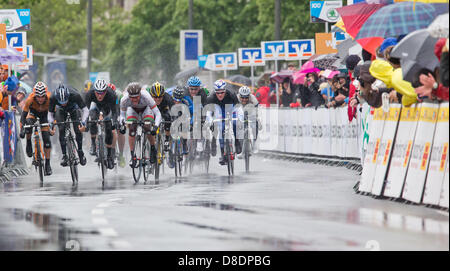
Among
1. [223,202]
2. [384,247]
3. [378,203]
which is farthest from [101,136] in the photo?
[384,247]

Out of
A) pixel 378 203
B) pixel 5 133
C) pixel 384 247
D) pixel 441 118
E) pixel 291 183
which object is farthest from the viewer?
pixel 5 133

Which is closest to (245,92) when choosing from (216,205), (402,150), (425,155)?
(216,205)

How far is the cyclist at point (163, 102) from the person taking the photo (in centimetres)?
2333

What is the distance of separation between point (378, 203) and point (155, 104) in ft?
23.4

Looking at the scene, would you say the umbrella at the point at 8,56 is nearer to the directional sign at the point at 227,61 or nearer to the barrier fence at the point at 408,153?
the barrier fence at the point at 408,153

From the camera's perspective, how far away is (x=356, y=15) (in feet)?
72.0

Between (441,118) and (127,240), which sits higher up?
(441,118)

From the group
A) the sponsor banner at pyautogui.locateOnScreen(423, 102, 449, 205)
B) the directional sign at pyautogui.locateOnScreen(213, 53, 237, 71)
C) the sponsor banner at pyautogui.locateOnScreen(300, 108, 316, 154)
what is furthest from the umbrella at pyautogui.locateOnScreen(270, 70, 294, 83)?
the sponsor banner at pyautogui.locateOnScreen(423, 102, 449, 205)

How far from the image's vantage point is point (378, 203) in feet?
52.9

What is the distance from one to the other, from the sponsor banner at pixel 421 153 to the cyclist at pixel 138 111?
7.25 meters

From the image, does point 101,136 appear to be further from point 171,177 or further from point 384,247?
point 384,247

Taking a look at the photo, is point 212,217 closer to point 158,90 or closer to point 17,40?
point 158,90

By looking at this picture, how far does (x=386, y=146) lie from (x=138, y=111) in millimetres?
6778
